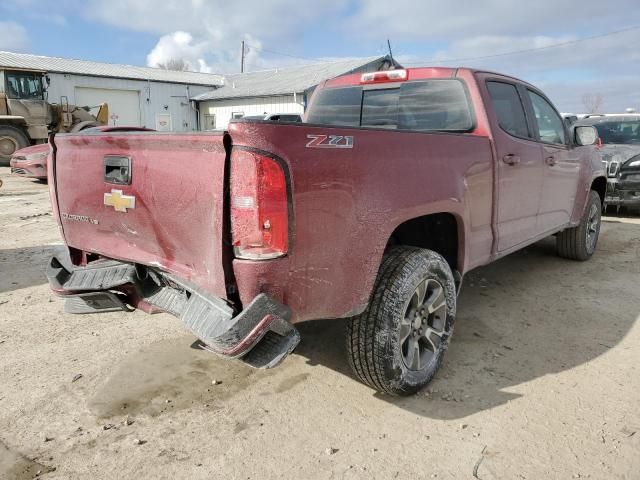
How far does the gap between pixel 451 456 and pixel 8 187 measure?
13560 millimetres

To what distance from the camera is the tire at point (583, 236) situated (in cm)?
577

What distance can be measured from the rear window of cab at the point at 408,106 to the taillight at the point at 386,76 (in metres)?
0.05

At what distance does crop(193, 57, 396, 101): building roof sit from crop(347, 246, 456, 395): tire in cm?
2294

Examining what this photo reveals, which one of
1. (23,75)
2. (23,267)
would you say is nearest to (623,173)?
(23,267)

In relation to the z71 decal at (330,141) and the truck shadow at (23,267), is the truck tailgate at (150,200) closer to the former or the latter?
the z71 decal at (330,141)

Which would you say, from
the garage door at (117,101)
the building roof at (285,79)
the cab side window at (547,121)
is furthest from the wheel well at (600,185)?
the garage door at (117,101)

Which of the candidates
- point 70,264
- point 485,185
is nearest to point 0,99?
point 70,264

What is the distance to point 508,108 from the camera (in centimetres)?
402

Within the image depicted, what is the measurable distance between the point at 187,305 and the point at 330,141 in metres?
1.03

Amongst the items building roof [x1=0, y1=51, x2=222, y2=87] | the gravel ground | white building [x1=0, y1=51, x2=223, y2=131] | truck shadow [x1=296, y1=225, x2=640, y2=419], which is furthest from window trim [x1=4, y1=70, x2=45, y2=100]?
truck shadow [x1=296, y1=225, x2=640, y2=419]

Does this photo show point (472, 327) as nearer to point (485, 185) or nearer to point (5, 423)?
point (485, 185)

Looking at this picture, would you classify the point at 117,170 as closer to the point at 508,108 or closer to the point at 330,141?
the point at 330,141

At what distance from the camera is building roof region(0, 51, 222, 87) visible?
91.9 feet

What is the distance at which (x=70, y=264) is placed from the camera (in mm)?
3131
